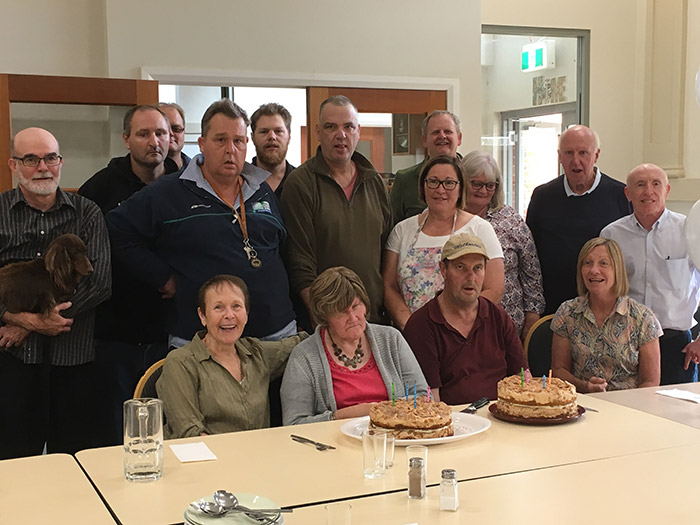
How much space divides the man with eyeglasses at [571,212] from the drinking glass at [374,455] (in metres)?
2.29

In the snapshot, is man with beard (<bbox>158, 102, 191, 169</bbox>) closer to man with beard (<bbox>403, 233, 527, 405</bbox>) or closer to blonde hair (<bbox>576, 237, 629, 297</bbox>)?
man with beard (<bbox>403, 233, 527, 405</bbox>)

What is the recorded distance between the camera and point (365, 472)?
200cm

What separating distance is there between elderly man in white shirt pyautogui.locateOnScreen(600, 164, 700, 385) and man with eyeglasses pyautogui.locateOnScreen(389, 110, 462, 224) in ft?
2.96

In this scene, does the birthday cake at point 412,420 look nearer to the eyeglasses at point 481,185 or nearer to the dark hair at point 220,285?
the dark hair at point 220,285

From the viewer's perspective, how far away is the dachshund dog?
9.84 ft

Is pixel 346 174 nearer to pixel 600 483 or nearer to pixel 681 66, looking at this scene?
pixel 600 483

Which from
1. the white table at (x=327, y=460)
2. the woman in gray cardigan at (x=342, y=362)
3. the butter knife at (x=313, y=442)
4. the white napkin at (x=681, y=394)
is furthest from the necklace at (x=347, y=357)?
the white napkin at (x=681, y=394)

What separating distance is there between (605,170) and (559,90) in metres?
0.84

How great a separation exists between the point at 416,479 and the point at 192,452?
0.68m

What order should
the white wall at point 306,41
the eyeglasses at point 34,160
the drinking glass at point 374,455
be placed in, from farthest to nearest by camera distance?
the white wall at point 306,41 < the eyeglasses at point 34,160 < the drinking glass at point 374,455

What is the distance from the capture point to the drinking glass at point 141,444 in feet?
6.48

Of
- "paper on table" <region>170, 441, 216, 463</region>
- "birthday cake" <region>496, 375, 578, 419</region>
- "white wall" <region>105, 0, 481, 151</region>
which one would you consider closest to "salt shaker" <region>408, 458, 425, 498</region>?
"paper on table" <region>170, 441, 216, 463</region>

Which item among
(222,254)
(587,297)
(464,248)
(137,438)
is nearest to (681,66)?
(587,297)

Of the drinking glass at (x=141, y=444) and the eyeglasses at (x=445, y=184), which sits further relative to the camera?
the eyeglasses at (x=445, y=184)
